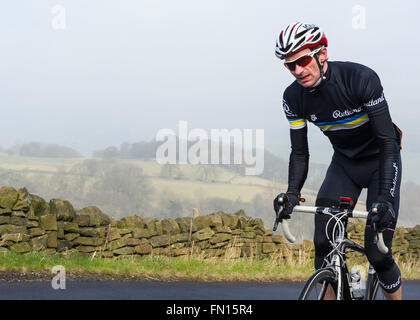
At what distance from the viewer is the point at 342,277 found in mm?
4852

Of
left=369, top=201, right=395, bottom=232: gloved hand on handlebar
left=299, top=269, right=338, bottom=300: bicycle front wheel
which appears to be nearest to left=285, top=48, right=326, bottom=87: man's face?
left=369, top=201, right=395, bottom=232: gloved hand on handlebar

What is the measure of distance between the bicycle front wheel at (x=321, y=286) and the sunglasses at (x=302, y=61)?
5.91ft

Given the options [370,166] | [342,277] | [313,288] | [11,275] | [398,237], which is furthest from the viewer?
[398,237]

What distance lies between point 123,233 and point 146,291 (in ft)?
13.8

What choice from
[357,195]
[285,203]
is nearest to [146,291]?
[357,195]

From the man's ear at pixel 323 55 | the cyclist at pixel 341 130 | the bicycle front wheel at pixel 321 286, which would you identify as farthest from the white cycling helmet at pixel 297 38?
the bicycle front wheel at pixel 321 286

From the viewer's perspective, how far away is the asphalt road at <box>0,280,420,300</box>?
8667 millimetres

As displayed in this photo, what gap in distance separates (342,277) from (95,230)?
9214 millimetres

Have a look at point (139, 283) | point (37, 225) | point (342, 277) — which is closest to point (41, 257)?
point (37, 225)

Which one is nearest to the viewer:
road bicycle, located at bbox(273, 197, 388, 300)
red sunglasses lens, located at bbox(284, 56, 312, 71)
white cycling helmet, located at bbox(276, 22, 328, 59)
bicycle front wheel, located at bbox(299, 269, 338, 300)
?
bicycle front wheel, located at bbox(299, 269, 338, 300)

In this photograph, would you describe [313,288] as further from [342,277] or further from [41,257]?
[41,257]

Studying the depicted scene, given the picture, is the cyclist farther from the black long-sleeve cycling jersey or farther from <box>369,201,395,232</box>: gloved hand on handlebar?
<box>369,201,395,232</box>: gloved hand on handlebar

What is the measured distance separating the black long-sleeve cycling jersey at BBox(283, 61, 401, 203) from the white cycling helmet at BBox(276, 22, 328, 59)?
44 cm
